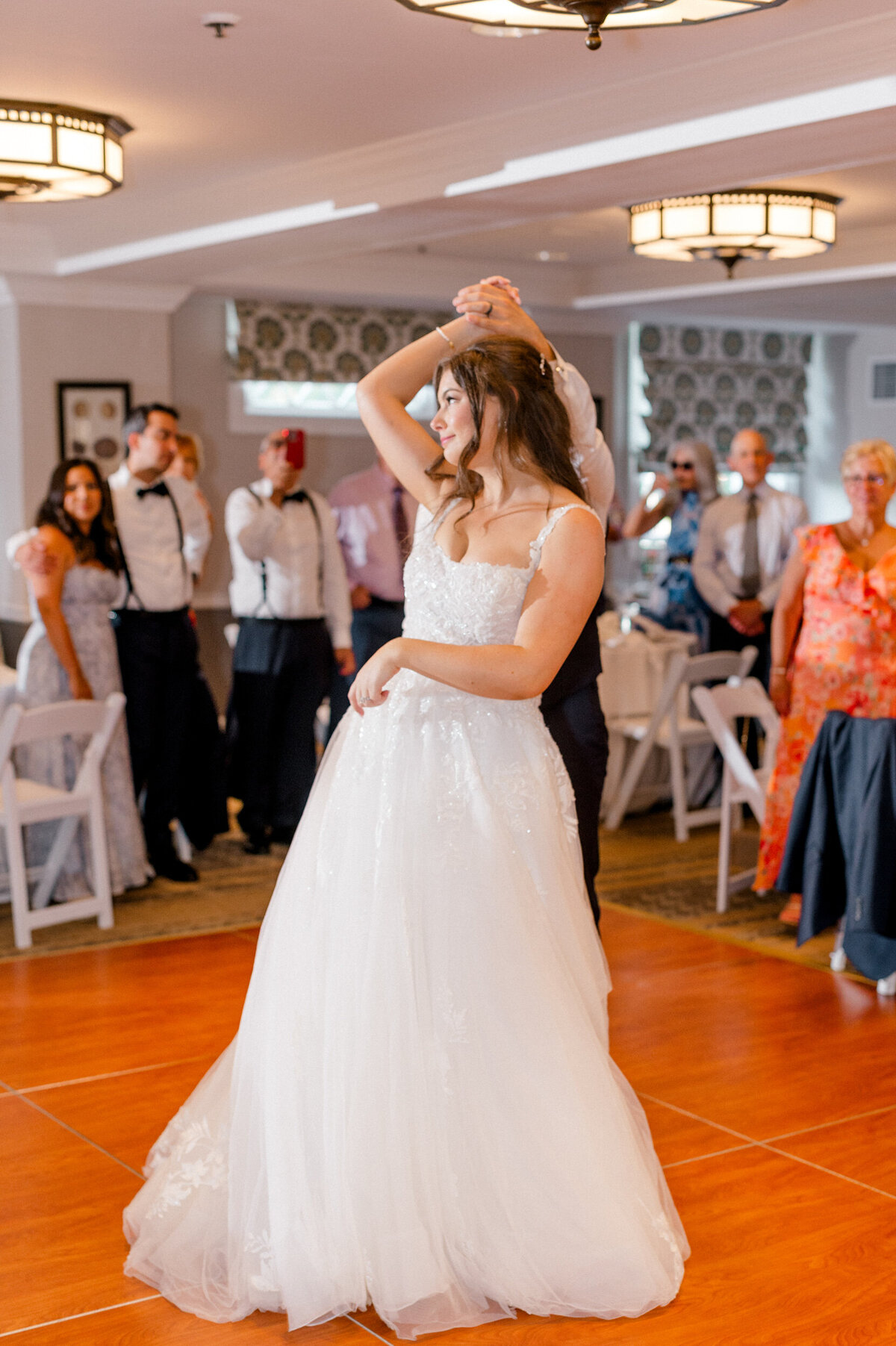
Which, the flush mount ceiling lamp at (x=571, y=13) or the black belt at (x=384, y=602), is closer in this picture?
the flush mount ceiling lamp at (x=571, y=13)

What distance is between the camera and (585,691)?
134 inches

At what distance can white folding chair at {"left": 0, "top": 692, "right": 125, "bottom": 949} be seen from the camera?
A: 4.62m

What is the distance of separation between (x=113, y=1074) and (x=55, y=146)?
9.92 feet

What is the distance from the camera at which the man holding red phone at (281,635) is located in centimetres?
578

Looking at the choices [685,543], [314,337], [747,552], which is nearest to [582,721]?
[747,552]

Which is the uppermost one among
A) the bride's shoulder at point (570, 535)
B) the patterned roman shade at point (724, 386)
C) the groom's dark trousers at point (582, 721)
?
the patterned roman shade at point (724, 386)

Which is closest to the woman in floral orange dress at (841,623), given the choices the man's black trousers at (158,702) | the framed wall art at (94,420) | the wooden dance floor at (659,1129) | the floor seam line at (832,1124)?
the wooden dance floor at (659,1129)

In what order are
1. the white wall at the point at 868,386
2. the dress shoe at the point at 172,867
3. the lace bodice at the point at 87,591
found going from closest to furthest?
the lace bodice at the point at 87,591 < the dress shoe at the point at 172,867 < the white wall at the point at 868,386

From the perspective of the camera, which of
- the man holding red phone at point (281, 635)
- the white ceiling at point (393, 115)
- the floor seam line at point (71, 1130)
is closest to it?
the floor seam line at point (71, 1130)

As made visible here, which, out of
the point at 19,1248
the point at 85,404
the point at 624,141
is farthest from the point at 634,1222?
the point at 85,404

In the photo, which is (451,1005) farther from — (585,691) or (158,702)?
(158,702)

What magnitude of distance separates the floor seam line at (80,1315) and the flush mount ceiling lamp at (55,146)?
367cm

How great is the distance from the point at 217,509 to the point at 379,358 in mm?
1445

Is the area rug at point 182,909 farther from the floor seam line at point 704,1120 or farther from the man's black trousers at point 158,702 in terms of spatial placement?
the floor seam line at point 704,1120
